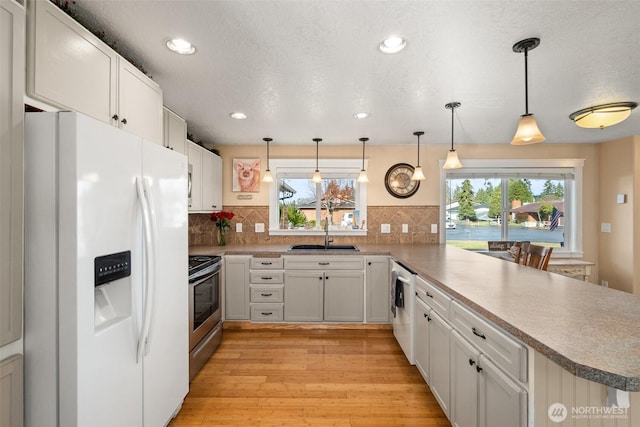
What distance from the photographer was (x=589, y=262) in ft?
12.6

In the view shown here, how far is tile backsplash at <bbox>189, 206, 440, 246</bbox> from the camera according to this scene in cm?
399

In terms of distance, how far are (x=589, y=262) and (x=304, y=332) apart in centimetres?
381

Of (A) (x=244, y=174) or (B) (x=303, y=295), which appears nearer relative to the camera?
(B) (x=303, y=295)

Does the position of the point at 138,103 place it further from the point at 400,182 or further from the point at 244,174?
the point at 400,182

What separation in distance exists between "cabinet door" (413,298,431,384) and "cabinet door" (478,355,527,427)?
0.70 m

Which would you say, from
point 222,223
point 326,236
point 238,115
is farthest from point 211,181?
point 326,236

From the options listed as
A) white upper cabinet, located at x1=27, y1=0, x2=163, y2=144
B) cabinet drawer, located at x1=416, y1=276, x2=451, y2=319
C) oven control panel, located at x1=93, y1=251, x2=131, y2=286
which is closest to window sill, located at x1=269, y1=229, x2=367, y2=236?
cabinet drawer, located at x1=416, y1=276, x2=451, y2=319

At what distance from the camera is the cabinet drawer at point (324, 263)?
332cm

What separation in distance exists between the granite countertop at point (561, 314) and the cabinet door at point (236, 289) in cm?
196

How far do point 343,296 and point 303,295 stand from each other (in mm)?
455

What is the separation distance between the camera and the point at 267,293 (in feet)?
10.9

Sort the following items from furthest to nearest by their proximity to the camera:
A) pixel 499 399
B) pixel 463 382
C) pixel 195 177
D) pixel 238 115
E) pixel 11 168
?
pixel 195 177 < pixel 238 115 < pixel 463 382 < pixel 499 399 < pixel 11 168

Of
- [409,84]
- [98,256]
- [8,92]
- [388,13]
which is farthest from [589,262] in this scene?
[8,92]

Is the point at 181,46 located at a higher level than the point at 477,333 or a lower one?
higher
